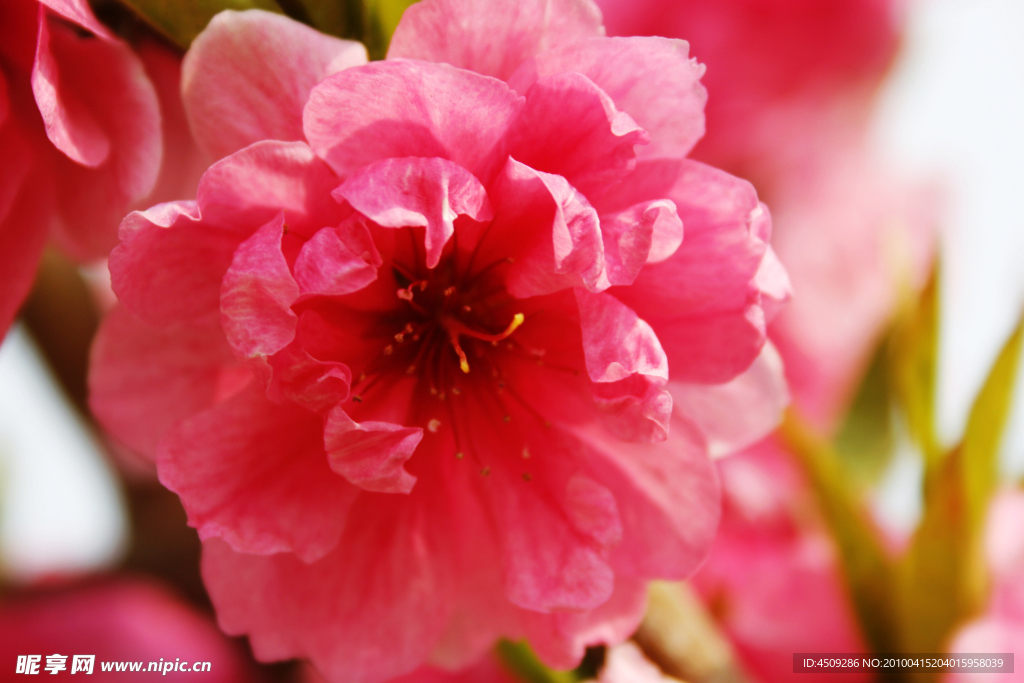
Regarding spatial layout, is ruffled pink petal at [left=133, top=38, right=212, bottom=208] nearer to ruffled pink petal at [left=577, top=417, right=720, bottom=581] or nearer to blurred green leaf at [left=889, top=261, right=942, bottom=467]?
ruffled pink petal at [left=577, top=417, right=720, bottom=581]

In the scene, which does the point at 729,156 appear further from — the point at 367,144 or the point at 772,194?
the point at 367,144

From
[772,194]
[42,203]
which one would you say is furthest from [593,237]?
[772,194]

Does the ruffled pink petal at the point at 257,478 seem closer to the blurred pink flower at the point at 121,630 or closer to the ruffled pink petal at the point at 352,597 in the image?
the ruffled pink petal at the point at 352,597

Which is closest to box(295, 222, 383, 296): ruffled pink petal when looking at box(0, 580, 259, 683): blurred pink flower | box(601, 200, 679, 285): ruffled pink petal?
box(601, 200, 679, 285): ruffled pink petal

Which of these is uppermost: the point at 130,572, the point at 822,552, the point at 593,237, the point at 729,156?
the point at 593,237

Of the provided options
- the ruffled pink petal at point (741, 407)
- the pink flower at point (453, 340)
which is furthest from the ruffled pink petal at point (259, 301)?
the ruffled pink petal at point (741, 407)

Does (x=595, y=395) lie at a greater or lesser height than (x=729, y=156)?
greater
